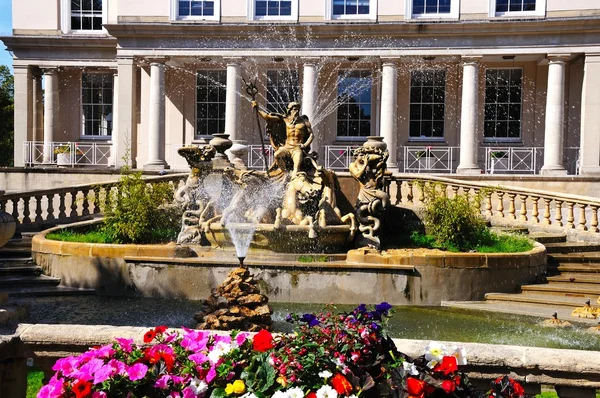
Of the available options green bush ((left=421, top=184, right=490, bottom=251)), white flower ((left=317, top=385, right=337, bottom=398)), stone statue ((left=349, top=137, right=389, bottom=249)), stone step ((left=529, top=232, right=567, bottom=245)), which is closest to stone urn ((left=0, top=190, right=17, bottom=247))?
white flower ((left=317, top=385, right=337, bottom=398))

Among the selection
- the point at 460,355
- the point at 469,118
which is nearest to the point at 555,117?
the point at 469,118

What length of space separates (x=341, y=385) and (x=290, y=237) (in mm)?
9841

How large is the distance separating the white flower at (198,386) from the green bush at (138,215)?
37.9 ft

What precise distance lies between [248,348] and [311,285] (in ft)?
27.2

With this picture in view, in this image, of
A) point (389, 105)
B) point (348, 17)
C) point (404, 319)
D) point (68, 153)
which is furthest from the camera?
point (68, 153)

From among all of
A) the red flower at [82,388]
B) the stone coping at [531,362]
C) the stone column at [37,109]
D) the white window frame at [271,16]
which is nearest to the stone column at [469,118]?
the white window frame at [271,16]

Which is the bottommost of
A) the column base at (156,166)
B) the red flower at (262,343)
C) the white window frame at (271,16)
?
the red flower at (262,343)

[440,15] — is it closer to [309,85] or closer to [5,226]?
[309,85]

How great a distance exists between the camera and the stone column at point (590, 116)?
27922mm

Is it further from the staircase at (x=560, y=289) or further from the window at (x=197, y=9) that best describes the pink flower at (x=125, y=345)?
the window at (x=197, y=9)

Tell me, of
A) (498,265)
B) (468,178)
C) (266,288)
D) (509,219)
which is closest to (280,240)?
(266,288)

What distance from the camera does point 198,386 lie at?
12.0 ft

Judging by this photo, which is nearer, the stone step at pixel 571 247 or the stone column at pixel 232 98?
the stone step at pixel 571 247

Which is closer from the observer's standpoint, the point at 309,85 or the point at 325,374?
the point at 325,374
